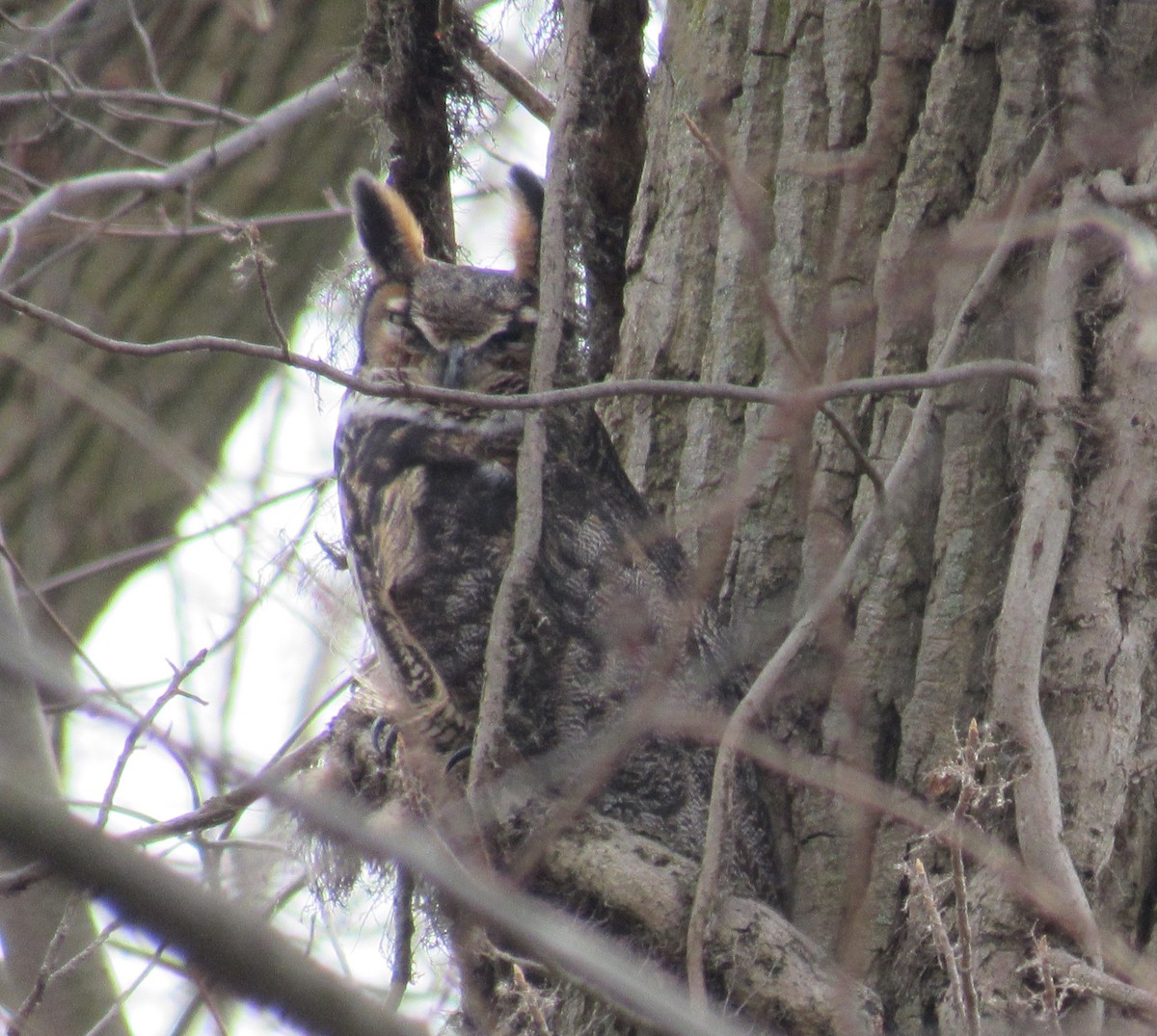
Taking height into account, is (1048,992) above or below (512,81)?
below

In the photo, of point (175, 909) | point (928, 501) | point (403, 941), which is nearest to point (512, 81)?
point (928, 501)

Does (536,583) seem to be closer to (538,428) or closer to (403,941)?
(538,428)

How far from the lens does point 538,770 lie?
5.64ft

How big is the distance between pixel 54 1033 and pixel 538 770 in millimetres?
1169

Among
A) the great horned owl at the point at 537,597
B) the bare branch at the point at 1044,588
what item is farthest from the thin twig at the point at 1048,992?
the great horned owl at the point at 537,597

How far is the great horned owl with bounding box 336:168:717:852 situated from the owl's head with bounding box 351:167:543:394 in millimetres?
158

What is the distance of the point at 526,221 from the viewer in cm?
234

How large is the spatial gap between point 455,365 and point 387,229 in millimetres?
283

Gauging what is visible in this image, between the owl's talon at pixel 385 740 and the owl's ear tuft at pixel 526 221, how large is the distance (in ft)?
2.68

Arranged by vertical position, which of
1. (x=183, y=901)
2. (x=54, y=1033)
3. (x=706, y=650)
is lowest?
(x=54, y=1033)

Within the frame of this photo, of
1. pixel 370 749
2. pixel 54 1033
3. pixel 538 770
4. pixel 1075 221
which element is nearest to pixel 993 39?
pixel 1075 221

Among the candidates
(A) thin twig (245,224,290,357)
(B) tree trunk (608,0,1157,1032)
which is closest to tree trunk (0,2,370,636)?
(B) tree trunk (608,0,1157,1032)

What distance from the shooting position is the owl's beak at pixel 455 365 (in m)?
2.30

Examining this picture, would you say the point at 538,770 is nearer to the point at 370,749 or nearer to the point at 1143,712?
the point at 370,749
